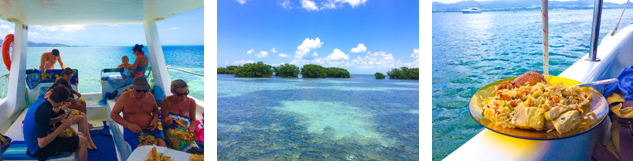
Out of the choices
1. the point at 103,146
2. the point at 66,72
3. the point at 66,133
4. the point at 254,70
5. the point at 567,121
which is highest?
the point at 254,70

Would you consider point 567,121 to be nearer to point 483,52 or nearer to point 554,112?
point 554,112

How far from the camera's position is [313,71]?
52.9 feet

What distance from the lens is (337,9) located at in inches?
643

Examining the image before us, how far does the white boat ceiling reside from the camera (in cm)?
198

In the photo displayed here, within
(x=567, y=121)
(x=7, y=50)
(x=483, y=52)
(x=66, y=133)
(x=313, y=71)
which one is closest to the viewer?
(x=567, y=121)

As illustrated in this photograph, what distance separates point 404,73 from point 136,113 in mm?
15267

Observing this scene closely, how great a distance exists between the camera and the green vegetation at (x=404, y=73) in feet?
51.3

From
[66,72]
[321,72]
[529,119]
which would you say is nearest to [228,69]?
[321,72]

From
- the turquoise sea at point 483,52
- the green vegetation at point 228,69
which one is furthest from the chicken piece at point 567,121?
the green vegetation at point 228,69

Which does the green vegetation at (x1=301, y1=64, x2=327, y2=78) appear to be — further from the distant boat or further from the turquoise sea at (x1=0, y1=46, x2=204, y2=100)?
the distant boat

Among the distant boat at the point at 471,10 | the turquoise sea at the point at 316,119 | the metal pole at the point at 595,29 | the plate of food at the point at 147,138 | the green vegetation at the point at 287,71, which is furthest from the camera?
the green vegetation at the point at 287,71

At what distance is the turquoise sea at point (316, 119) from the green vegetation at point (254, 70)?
0.42 m

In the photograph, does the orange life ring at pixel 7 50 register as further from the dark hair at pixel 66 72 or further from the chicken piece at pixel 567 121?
the chicken piece at pixel 567 121

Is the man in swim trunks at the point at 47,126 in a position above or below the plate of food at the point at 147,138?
above
